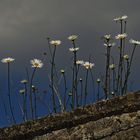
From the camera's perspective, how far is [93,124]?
418 centimetres

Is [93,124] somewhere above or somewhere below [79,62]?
above

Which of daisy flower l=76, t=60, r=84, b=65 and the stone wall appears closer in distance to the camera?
the stone wall

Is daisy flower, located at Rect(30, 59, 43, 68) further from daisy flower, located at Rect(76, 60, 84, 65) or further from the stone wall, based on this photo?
the stone wall

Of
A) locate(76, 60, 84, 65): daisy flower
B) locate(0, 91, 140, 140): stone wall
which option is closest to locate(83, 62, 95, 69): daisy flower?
locate(76, 60, 84, 65): daisy flower

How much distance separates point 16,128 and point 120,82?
398cm

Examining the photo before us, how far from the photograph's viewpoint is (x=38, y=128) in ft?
14.2

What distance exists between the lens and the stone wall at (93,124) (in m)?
4.08

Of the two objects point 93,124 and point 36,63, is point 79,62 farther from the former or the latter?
point 93,124

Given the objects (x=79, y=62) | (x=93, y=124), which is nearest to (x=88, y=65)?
(x=79, y=62)

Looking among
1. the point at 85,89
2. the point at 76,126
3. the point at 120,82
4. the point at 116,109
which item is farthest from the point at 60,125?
the point at 85,89

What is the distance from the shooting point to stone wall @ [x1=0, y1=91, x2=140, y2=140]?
13.4ft

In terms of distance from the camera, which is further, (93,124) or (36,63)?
(36,63)

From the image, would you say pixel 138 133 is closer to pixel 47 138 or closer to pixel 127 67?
pixel 47 138

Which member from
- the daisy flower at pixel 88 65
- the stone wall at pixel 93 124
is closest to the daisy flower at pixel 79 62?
the daisy flower at pixel 88 65
